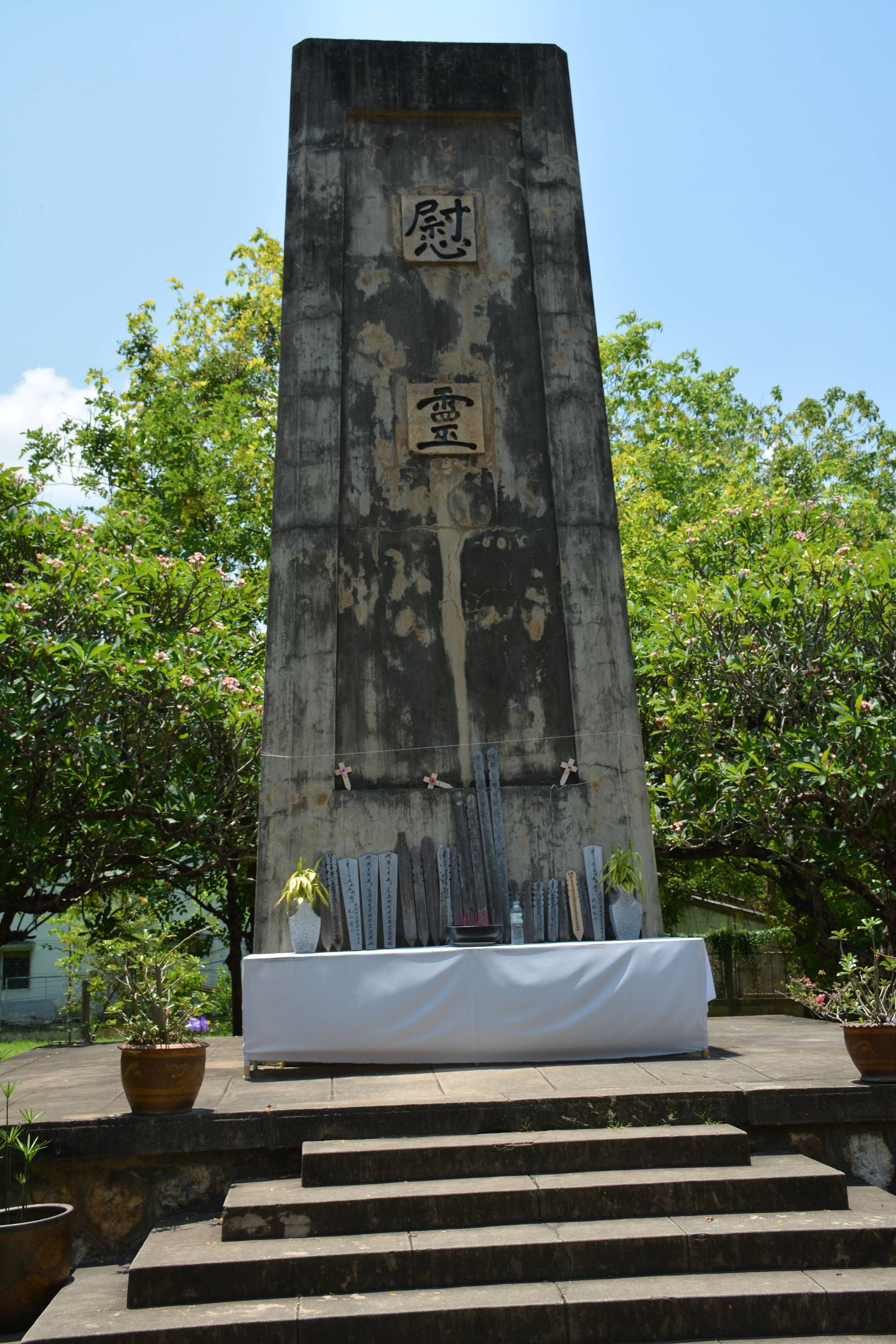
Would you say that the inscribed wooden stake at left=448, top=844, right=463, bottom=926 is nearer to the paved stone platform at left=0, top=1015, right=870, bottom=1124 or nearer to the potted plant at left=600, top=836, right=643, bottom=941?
the potted plant at left=600, top=836, right=643, bottom=941

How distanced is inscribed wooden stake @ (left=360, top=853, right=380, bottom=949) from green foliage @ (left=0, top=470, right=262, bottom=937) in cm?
314

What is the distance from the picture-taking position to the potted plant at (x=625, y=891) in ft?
22.6

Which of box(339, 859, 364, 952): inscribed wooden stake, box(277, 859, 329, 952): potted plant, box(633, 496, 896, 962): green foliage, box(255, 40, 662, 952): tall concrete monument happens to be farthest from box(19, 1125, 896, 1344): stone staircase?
box(633, 496, 896, 962): green foliage

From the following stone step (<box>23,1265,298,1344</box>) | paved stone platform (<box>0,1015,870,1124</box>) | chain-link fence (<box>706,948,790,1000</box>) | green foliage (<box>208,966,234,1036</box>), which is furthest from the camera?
chain-link fence (<box>706,948,790,1000</box>)

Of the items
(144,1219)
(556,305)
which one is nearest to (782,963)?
(556,305)

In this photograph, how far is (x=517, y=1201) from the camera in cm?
431

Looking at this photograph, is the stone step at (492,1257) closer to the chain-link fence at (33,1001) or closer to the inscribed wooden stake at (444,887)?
the inscribed wooden stake at (444,887)

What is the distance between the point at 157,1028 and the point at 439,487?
170 inches

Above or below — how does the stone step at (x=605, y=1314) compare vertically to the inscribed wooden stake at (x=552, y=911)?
below

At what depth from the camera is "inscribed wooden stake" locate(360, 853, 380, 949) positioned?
693 cm

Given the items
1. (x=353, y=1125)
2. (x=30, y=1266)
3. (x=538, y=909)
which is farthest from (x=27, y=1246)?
(x=538, y=909)

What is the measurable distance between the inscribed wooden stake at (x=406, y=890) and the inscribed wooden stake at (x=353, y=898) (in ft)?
0.93

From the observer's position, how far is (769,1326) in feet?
12.4

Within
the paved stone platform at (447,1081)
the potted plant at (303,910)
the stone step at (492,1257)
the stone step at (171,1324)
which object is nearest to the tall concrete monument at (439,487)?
the potted plant at (303,910)
